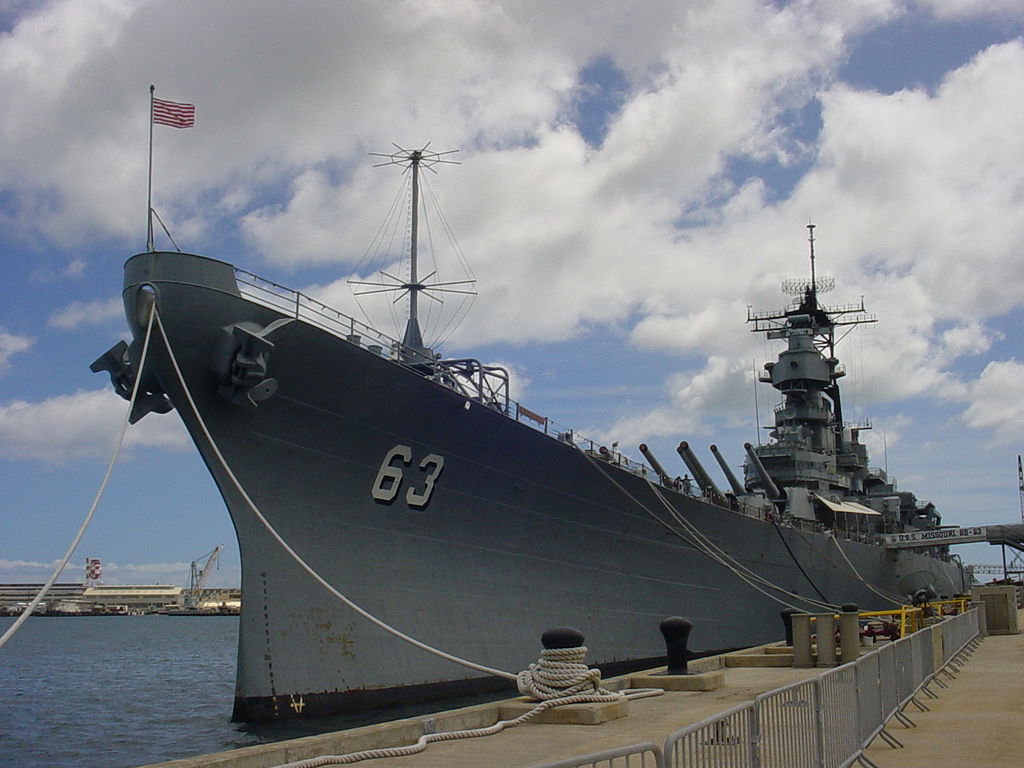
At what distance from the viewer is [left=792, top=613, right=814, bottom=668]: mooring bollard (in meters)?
11.7

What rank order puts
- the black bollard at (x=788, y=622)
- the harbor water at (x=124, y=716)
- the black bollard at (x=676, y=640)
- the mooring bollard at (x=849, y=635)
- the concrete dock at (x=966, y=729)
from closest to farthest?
1. the concrete dock at (x=966, y=729)
2. the black bollard at (x=676, y=640)
3. the mooring bollard at (x=849, y=635)
4. the harbor water at (x=124, y=716)
5. the black bollard at (x=788, y=622)

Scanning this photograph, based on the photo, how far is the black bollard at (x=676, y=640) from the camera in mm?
9070

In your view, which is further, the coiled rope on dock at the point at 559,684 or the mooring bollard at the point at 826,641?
the mooring bollard at the point at 826,641

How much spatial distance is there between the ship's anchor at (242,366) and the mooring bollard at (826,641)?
7.43m

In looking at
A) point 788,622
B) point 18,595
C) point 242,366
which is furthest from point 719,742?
point 18,595

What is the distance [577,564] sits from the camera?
16.7 meters

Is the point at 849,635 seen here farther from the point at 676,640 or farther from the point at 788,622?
the point at 676,640

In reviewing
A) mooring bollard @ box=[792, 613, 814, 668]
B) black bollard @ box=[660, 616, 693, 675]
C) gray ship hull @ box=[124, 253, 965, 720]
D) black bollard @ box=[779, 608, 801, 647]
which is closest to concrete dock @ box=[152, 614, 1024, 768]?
black bollard @ box=[660, 616, 693, 675]

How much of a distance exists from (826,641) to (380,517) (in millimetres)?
6077

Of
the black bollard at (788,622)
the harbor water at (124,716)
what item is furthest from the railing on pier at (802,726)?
the harbor water at (124,716)

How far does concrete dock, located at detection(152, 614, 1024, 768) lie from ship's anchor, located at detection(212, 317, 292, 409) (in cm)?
542

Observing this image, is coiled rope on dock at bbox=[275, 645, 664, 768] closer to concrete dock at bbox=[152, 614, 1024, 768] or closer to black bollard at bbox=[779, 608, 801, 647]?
concrete dock at bbox=[152, 614, 1024, 768]

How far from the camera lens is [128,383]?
12.0 meters

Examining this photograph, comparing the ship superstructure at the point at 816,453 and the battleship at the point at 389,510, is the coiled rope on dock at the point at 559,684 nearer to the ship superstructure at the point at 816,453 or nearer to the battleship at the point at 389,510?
the battleship at the point at 389,510
